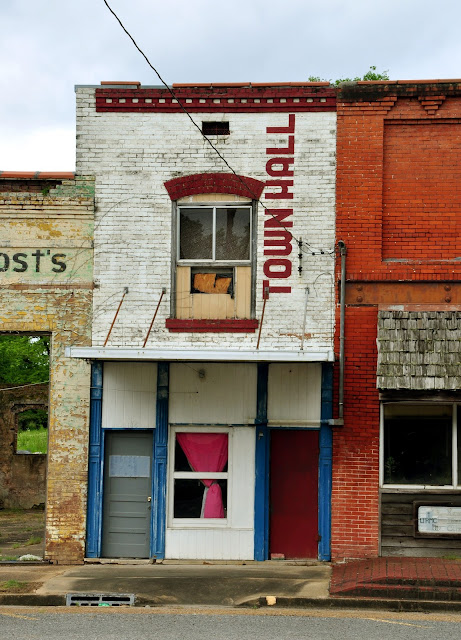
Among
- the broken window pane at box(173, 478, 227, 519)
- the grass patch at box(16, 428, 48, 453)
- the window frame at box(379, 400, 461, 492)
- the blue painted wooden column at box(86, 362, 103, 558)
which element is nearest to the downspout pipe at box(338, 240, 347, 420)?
the window frame at box(379, 400, 461, 492)

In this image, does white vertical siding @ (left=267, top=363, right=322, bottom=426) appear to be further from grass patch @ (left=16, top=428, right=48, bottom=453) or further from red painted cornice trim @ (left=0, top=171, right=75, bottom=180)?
grass patch @ (left=16, top=428, right=48, bottom=453)

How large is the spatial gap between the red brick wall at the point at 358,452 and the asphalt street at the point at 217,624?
2643mm

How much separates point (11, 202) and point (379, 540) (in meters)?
7.98

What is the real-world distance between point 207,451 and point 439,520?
373 cm

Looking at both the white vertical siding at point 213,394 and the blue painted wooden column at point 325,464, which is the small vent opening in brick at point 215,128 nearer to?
the white vertical siding at point 213,394

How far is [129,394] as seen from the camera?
44.9ft

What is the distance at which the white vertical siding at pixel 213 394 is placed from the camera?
535 inches

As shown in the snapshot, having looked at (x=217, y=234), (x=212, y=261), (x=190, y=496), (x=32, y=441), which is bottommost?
(x=190, y=496)

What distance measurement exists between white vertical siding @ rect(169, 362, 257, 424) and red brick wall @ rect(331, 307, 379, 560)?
152 centimetres

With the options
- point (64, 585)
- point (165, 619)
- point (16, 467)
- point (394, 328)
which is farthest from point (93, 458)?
point (16, 467)

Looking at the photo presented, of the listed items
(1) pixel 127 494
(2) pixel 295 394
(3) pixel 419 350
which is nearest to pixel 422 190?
(3) pixel 419 350

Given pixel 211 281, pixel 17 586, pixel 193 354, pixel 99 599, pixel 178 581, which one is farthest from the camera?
pixel 211 281

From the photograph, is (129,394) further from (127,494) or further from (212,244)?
(212,244)

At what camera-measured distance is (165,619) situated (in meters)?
10.0
